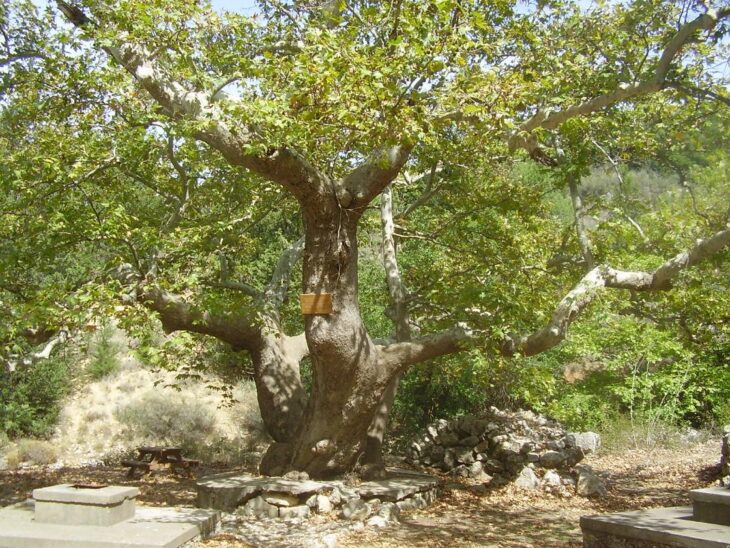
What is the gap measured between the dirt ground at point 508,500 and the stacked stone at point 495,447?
2.41 ft

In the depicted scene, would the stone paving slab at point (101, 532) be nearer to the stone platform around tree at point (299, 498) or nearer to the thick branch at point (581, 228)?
the stone platform around tree at point (299, 498)

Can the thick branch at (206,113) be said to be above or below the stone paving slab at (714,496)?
above

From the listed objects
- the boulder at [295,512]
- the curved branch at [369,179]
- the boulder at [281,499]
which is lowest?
the boulder at [295,512]

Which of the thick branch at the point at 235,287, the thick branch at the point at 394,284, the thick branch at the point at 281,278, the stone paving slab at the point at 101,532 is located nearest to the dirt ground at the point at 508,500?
the stone paving slab at the point at 101,532

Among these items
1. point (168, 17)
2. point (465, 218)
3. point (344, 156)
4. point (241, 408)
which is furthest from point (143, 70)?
point (241, 408)

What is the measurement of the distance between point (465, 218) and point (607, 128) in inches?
99.8

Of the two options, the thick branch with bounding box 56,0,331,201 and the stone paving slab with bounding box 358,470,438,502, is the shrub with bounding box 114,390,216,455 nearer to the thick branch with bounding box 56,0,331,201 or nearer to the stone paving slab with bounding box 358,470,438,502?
the stone paving slab with bounding box 358,470,438,502

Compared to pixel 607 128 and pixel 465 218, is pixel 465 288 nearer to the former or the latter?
pixel 465 218

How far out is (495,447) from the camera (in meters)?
11.4

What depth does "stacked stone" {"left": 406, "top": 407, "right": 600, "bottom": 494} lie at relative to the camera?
36.0ft

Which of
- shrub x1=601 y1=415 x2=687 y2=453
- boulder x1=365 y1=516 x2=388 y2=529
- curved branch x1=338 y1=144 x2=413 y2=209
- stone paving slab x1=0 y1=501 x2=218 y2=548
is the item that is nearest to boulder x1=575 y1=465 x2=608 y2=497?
boulder x1=365 y1=516 x2=388 y2=529

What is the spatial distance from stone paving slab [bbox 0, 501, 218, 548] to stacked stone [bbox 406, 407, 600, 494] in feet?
19.3

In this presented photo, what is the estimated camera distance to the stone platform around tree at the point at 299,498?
8.05m

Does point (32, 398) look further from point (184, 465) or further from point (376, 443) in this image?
point (376, 443)
